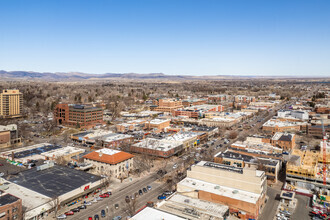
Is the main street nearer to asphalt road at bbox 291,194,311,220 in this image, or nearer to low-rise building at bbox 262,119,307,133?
asphalt road at bbox 291,194,311,220

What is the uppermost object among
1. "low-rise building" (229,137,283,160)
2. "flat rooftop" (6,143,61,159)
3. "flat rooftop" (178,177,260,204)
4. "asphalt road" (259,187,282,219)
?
"low-rise building" (229,137,283,160)

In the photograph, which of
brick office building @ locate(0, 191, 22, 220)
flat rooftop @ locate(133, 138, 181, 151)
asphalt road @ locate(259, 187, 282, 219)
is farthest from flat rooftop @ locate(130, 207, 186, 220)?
flat rooftop @ locate(133, 138, 181, 151)

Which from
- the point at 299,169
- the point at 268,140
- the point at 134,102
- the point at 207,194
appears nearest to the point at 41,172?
the point at 207,194

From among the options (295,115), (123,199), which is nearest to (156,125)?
(123,199)

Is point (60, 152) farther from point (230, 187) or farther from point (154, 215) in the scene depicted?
point (230, 187)

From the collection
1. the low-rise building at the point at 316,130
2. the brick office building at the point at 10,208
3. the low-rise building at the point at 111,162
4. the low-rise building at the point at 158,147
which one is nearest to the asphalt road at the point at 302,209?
the low-rise building at the point at 158,147
